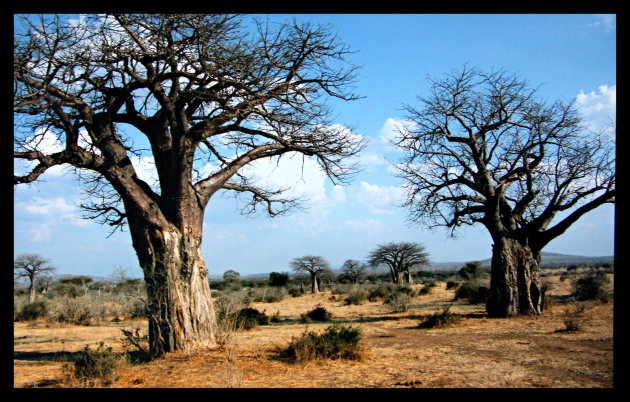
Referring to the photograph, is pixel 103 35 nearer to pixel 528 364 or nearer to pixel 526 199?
pixel 528 364

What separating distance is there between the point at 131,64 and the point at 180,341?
4.94 metres

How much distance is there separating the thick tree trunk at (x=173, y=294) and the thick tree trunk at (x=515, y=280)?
337 inches

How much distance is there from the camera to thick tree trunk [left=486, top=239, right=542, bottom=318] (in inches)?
469

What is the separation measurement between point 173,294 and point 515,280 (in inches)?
379

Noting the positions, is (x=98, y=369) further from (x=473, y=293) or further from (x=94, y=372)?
(x=473, y=293)

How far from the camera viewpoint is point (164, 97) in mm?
7492

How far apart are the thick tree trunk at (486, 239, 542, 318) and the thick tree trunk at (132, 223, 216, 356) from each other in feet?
28.1

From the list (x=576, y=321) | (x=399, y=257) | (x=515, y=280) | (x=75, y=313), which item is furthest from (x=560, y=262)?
(x=75, y=313)

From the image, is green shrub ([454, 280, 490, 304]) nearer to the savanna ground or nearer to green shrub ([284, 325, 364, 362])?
the savanna ground

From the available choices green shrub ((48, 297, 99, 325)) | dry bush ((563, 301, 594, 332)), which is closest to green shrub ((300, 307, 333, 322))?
dry bush ((563, 301, 594, 332))

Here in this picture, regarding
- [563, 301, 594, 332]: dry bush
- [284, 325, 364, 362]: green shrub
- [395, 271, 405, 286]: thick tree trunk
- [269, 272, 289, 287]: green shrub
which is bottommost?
[269, 272, 289, 287]: green shrub

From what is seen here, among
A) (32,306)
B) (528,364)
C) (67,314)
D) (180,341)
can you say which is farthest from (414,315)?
(32,306)

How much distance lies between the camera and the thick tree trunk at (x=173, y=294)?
22.6 feet

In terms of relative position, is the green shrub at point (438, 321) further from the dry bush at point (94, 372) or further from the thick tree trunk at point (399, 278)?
the thick tree trunk at point (399, 278)
